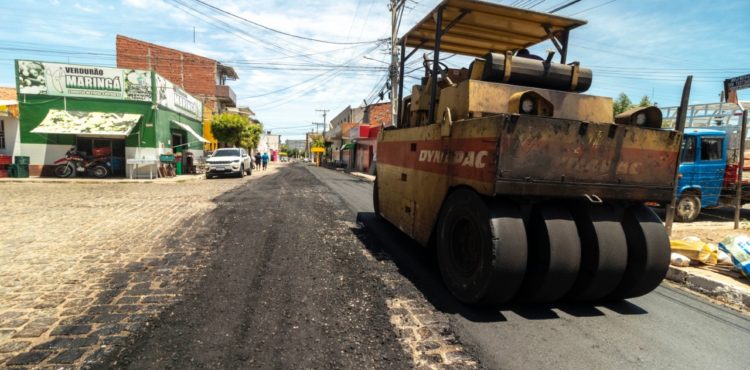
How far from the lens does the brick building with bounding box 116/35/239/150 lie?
1367 inches

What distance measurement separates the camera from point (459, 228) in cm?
400

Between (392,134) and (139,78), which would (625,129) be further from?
(139,78)

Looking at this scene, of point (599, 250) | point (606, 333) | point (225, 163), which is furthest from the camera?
point (225, 163)

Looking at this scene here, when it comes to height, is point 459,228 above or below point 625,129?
below

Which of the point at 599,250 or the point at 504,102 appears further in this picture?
the point at 504,102

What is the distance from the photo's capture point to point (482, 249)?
3449 mm

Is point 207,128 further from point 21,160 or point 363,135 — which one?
point 21,160

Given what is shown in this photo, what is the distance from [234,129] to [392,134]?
30.5 m

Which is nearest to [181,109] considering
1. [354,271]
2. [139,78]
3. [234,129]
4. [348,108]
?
[139,78]

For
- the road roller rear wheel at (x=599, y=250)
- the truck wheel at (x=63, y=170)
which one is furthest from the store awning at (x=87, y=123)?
the road roller rear wheel at (x=599, y=250)

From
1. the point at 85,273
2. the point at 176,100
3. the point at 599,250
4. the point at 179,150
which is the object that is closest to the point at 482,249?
the point at 599,250

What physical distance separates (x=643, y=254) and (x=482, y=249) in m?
1.59

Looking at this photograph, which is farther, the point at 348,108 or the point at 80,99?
the point at 348,108

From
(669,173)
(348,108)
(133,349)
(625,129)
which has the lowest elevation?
(133,349)
